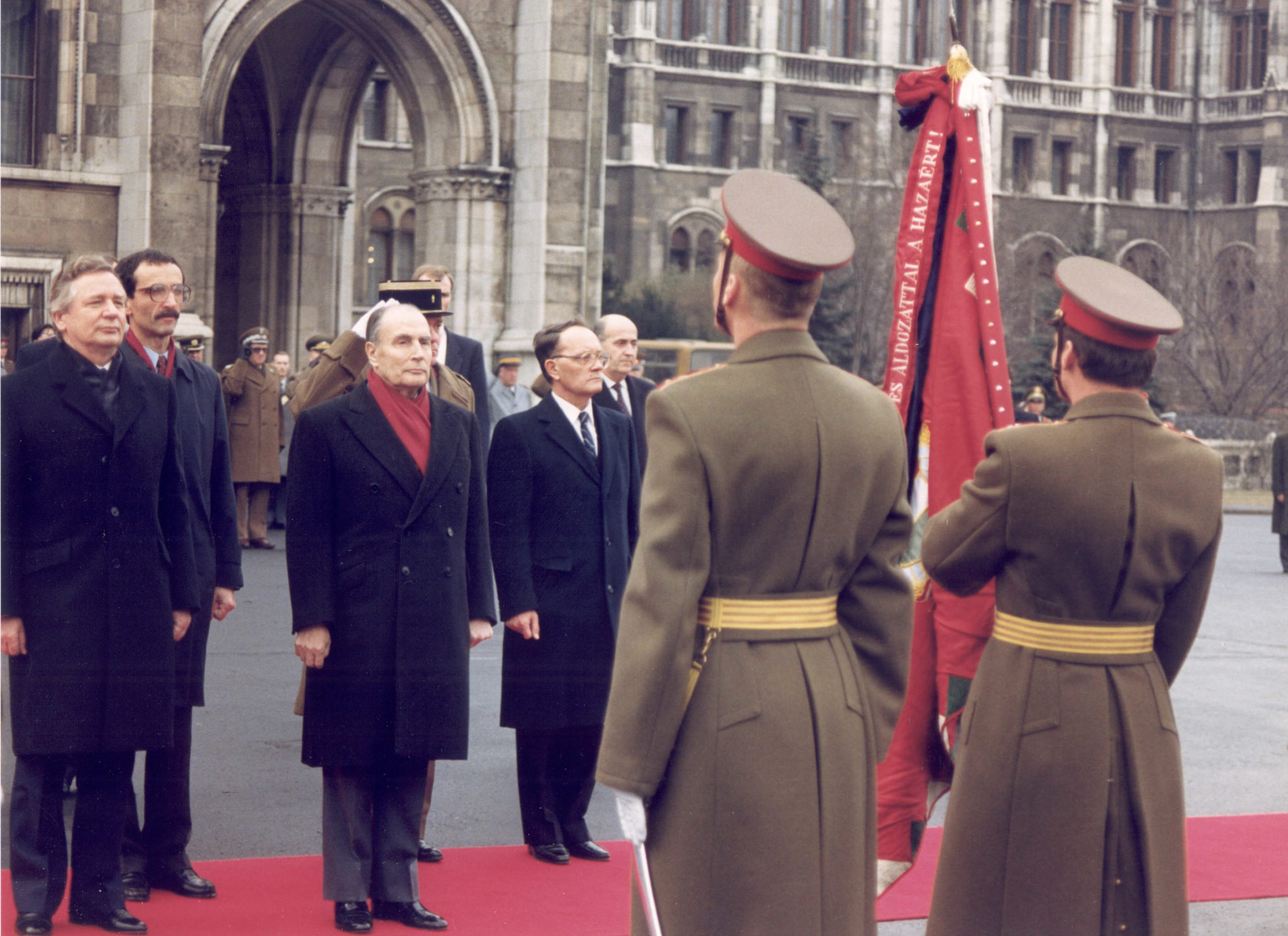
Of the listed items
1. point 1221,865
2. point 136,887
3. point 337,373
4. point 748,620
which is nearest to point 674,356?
point 337,373

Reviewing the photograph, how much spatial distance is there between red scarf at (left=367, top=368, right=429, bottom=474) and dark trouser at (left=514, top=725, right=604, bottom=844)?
1.22 meters

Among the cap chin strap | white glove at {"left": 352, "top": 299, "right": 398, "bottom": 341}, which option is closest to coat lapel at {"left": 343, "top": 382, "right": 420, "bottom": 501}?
white glove at {"left": 352, "top": 299, "right": 398, "bottom": 341}

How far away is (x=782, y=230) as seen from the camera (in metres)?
3.64

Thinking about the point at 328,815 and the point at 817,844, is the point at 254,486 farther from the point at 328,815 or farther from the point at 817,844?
the point at 817,844

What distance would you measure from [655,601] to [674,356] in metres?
34.3

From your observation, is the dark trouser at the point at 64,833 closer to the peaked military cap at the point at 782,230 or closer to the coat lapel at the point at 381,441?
the coat lapel at the point at 381,441

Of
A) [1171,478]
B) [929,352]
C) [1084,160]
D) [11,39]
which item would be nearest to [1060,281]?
[1171,478]

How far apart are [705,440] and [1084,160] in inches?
2343

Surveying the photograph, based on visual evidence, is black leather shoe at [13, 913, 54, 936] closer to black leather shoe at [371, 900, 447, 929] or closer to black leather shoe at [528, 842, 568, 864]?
black leather shoe at [371, 900, 447, 929]

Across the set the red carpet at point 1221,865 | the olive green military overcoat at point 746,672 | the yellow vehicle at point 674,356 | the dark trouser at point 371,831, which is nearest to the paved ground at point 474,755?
the red carpet at point 1221,865

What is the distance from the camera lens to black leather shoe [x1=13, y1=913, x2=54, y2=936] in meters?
5.17

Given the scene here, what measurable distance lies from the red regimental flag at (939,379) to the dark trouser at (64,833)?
2.19 m

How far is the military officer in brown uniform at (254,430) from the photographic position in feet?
53.3

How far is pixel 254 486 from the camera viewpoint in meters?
16.5
